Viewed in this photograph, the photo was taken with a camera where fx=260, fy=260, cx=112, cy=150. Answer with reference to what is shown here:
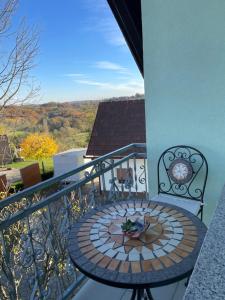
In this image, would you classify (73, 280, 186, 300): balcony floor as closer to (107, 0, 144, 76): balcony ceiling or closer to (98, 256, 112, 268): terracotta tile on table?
(98, 256, 112, 268): terracotta tile on table

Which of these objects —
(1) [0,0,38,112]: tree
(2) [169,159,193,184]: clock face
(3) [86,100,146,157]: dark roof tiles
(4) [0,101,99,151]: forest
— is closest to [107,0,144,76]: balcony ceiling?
(2) [169,159,193,184]: clock face

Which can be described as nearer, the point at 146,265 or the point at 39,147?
the point at 146,265

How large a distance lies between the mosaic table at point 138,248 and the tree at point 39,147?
444 inches

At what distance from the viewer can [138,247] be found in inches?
48.4

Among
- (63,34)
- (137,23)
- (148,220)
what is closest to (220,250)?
(148,220)

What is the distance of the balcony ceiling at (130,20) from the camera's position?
8.25 feet

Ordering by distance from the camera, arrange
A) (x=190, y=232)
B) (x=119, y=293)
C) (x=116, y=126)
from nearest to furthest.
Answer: (x=190, y=232) → (x=119, y=293) → (x=116, y=126)

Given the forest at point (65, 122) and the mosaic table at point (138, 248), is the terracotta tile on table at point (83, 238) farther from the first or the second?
the forest at point (65, 122)

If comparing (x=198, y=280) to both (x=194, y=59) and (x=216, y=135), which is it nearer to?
(x=216, y=135)

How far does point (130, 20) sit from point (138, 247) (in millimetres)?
2289

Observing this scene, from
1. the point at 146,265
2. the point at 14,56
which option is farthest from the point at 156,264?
the point at 14,56

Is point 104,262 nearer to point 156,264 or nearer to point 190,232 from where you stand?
point 156,264

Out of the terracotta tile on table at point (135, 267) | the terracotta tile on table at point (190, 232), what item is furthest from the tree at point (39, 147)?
the terracotta tile on table at point (135, 267)

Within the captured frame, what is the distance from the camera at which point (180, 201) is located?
7.45ft
